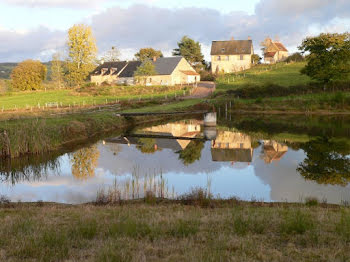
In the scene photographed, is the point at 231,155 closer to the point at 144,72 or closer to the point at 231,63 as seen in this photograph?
the point at 144,72

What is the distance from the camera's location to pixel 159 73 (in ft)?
236

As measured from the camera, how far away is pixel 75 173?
676 inches

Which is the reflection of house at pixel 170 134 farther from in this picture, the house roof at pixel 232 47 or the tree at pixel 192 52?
the tree at pixel 192 52

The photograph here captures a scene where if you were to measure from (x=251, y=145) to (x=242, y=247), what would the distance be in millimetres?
18619

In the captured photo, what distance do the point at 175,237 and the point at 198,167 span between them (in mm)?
11104

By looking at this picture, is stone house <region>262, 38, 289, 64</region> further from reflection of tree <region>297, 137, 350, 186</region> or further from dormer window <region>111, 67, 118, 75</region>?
reflection of tree <region>297, 137, 350, 186</region>

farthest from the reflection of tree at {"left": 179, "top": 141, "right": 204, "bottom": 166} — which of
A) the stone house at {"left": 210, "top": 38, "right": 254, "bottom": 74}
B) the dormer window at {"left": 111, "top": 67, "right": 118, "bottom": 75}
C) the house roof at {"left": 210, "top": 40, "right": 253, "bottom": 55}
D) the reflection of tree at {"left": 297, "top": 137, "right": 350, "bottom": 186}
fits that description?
the house roof at {"left": 210, "top": 40, "right": 253, "bottom": 55}

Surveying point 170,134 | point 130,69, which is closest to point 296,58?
point 130,69

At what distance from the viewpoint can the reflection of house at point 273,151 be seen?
769 inches

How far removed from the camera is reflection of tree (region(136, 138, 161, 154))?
22.5m

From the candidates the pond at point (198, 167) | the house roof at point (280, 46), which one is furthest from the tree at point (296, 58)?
the pond at point (198, 167)

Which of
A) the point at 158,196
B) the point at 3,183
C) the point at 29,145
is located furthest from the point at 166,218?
the point at 29,145

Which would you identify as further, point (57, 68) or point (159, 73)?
point (57, 68)

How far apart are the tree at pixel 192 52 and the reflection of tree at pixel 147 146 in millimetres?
65129
